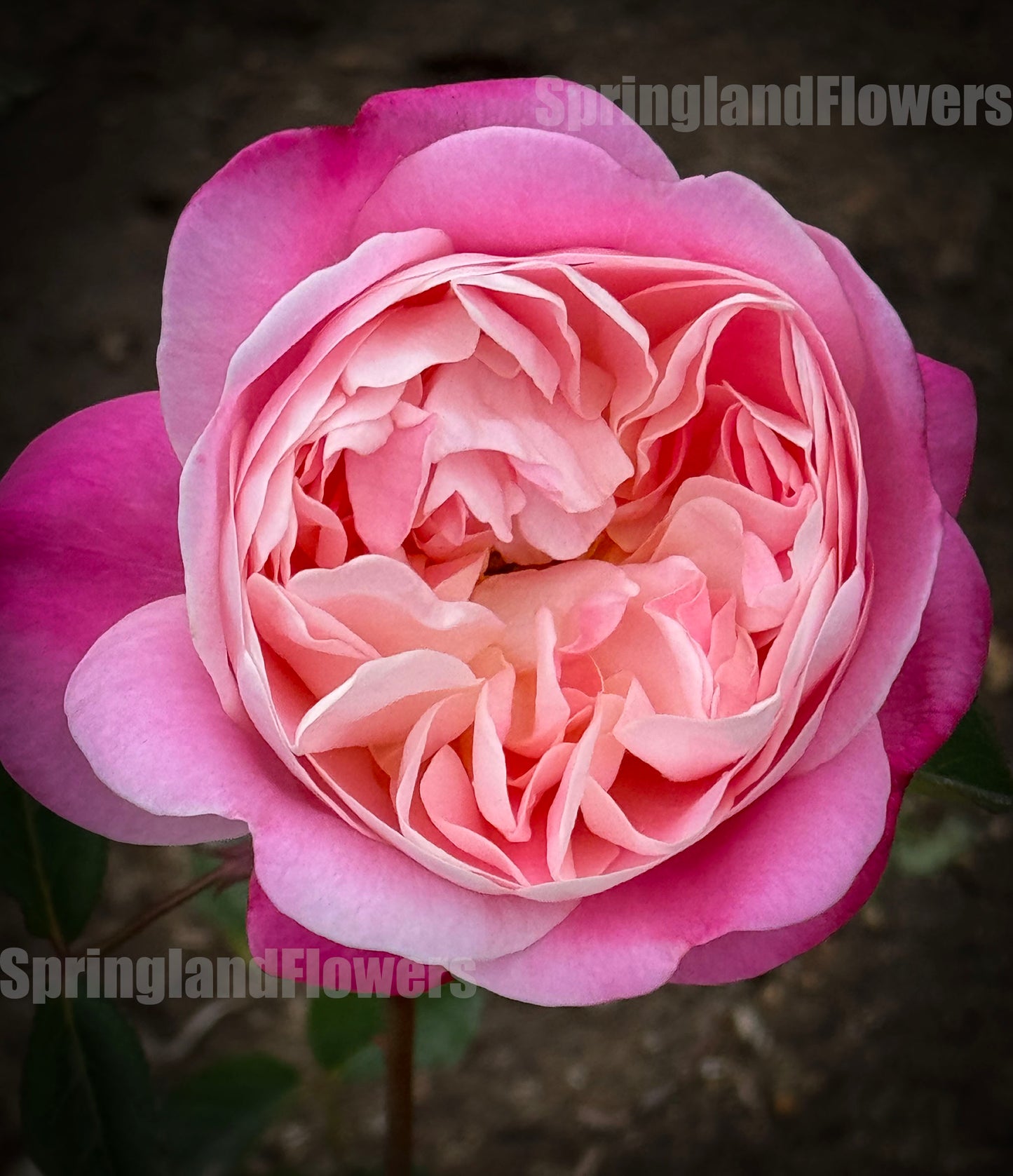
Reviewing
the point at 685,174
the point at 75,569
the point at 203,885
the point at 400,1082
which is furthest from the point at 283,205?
the point at 685,174

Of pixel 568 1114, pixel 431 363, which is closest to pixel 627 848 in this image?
pixel 431 363

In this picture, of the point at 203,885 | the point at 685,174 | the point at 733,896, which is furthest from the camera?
the point at 685,174

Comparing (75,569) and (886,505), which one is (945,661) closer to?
(886,505)

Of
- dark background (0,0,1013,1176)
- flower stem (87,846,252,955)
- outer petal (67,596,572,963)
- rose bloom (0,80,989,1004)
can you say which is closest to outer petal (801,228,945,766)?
rose bloom (0,80,989,1004)

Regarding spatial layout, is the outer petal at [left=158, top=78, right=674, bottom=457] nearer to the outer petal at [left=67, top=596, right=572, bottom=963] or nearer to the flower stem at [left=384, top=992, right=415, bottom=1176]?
the outer petal at [left=67, top=596, right=572, bottom=963]

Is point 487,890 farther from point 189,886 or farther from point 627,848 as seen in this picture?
point 189,886

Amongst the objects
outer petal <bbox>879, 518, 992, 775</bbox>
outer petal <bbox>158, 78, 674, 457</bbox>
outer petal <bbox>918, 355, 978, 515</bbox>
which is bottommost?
outer petal <bbox>879, 518, 992, 775</bbox>
